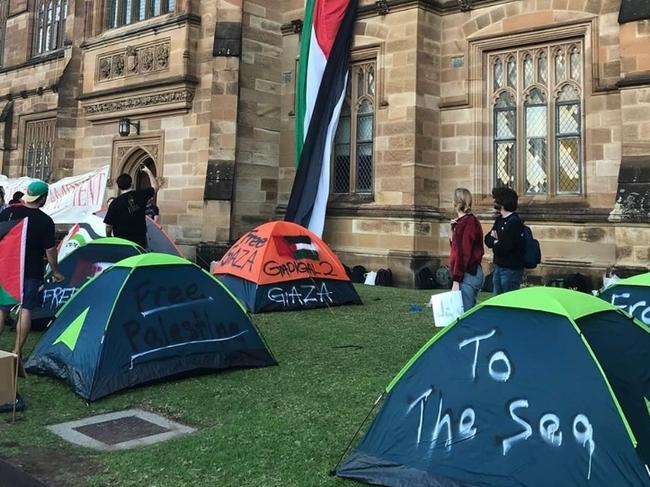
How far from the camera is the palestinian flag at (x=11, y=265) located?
19.4ft

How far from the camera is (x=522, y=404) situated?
337 cm

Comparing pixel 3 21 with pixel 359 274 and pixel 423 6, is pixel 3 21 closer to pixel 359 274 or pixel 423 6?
pixel 423 6

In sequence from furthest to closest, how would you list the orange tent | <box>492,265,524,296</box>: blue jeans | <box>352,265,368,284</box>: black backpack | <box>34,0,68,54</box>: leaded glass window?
<box>34,0,68,54</box>: leaded glass window → <box>352,265,368,284</box>: black backpack → the orange tent → <box>492,265,524,296</box>: blue jeans

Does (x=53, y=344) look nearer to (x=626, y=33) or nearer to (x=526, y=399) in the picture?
(x=526, y=399)

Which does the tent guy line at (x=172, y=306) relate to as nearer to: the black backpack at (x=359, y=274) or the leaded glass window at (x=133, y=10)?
the black backpack at (x=359, y=274)

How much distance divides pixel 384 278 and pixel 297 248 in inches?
133

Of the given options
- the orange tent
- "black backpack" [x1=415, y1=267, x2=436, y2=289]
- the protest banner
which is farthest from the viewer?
the protest banner

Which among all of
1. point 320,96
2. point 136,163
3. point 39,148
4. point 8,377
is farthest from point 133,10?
point 8,377

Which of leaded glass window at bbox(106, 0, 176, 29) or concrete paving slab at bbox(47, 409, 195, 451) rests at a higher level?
leaded glass window at bbox(106, 0, 176, 29)

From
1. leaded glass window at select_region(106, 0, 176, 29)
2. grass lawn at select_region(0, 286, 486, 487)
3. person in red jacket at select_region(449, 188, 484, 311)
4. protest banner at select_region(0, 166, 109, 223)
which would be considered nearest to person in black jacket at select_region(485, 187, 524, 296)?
person in red jacket at select_region(449, 188, 484, 311)

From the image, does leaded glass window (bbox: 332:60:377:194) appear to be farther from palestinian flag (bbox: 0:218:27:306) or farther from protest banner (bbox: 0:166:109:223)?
palestinian flag (bbox: 0:218:27:306)

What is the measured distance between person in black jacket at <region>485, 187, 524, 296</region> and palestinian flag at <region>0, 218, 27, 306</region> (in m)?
4.75

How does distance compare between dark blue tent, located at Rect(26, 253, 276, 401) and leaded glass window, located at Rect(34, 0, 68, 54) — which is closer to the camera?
dark blue tent, located at Rect(26, 253, 276, 401)

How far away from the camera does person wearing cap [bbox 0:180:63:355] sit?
6070 mm
